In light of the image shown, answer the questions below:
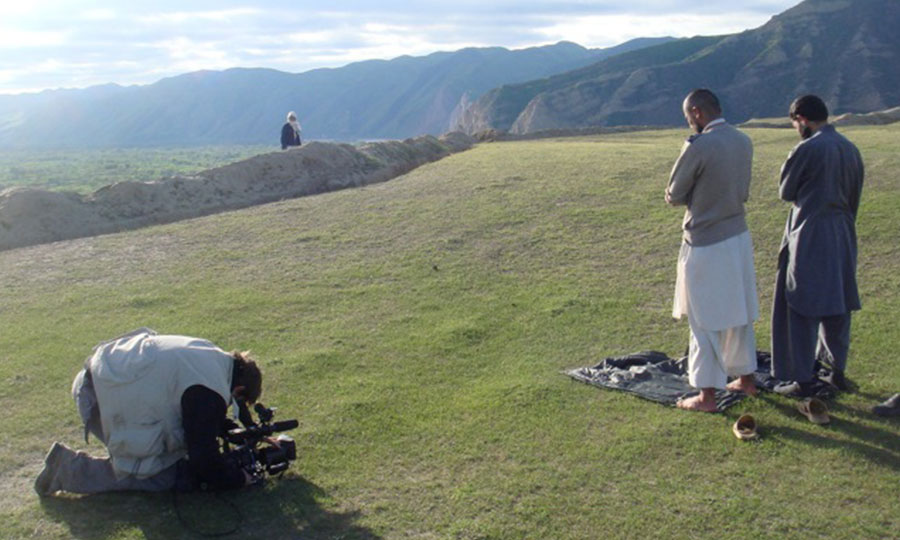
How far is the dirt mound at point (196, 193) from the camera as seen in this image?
17359mm

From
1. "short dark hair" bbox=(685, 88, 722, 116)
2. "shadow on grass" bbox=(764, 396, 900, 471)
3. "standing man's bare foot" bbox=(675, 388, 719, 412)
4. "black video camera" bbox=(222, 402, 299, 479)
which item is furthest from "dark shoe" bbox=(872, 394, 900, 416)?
"black video camera" bbox=(222, 402, 299, 479)

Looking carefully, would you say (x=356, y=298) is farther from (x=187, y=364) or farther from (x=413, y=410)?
(x=187, y=364)

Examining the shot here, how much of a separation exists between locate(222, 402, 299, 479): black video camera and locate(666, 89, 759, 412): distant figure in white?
3248 mm

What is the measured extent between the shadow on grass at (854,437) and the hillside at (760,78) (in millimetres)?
96080

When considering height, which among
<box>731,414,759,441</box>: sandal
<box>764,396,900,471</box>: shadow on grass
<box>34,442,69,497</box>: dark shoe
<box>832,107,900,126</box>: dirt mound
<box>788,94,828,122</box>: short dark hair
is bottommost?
<box>764,396,900,471</box>: shadow on grass

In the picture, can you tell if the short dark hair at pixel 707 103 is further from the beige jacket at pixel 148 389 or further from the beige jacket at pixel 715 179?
the beige jacket at pixel 148 389

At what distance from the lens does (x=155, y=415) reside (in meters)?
5.38

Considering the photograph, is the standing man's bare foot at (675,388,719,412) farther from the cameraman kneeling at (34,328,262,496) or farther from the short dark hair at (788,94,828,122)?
the cameraman kneeling at (34,328,262,496)

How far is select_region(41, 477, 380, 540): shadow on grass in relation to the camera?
512 cm

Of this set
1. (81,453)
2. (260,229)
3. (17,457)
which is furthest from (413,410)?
(260,229)

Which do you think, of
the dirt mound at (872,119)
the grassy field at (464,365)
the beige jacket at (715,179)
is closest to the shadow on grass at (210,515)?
the grassy field at (464,365)

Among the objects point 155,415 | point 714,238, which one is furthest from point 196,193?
point 714,238

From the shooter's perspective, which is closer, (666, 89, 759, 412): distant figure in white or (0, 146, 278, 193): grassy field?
(666, 89, 759, 412): distant figure in white

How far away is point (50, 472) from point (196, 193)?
15.6 meters
